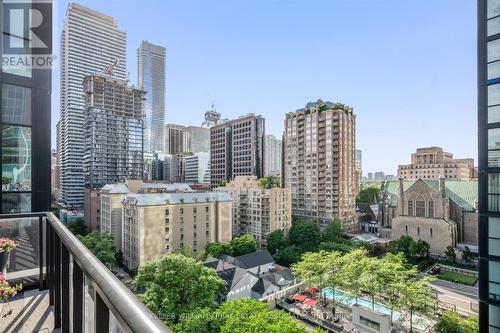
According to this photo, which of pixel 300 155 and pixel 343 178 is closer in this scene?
pixel 343 178

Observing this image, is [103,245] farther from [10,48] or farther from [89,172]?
[89,172]

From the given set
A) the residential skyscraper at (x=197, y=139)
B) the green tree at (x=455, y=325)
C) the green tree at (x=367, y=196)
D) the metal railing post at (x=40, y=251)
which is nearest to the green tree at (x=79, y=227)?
the metal railing post at (x=40, y=251)

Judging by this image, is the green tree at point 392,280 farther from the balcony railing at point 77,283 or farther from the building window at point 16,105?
the building window at point 16,105

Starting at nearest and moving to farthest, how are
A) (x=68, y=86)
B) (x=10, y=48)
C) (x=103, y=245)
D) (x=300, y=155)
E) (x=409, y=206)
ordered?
(x=10, y=48), (x=103, y=245), (x=409, y=206), (x=300, y=155), (x=68, y=86)

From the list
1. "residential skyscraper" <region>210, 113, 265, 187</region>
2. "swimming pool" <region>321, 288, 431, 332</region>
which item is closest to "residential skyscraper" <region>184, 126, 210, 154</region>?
"residential skyscraper" <region>210, 113, 265, 187</region>

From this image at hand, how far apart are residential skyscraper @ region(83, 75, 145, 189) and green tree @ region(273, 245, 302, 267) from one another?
35.3m

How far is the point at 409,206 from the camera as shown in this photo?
112ft

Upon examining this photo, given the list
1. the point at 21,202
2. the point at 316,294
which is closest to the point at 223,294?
the point at 316,294

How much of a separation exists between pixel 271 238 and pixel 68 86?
5892 cm

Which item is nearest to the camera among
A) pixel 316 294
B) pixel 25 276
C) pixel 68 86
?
pixel 25 276

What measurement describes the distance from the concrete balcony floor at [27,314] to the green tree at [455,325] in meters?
16.4

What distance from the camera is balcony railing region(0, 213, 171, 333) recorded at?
668 mm

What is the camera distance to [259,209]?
108 ft

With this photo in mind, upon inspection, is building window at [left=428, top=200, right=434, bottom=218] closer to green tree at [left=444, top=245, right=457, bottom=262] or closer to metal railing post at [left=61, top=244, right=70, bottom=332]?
green tree at [left=444, top=245, right=457, bottom=262]
